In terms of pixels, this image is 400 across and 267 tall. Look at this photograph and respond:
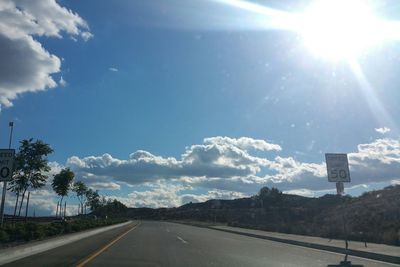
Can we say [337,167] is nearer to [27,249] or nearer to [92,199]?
[27,249]

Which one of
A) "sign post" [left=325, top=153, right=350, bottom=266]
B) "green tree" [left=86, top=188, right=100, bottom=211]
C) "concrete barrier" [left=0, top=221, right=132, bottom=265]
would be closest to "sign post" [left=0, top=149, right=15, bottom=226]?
"concrete barrier" [left=0, top=221, right=132, bottom=265]

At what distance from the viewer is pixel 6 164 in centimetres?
1734

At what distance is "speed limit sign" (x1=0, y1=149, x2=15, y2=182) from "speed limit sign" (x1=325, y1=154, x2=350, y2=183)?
42.3 ft

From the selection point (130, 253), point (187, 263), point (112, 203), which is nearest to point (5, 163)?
point (130, 253)

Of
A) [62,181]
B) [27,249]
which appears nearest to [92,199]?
[62,181]

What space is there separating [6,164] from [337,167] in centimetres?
1352

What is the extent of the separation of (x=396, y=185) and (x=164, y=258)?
231 feet

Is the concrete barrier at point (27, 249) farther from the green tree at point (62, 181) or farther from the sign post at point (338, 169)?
the green tree at point (62, 181)

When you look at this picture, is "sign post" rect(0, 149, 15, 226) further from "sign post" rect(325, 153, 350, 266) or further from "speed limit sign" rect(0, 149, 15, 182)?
"sign post" rect(325, 153, 350, 266)

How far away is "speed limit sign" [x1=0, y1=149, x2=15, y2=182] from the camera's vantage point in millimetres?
17172

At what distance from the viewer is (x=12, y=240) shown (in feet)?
80.5

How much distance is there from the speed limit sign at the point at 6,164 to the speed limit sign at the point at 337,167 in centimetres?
1289

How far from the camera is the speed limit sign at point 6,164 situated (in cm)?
1717

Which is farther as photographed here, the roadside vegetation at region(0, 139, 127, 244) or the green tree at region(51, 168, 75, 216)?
the green tree at region(51, 168, 75, 216)
